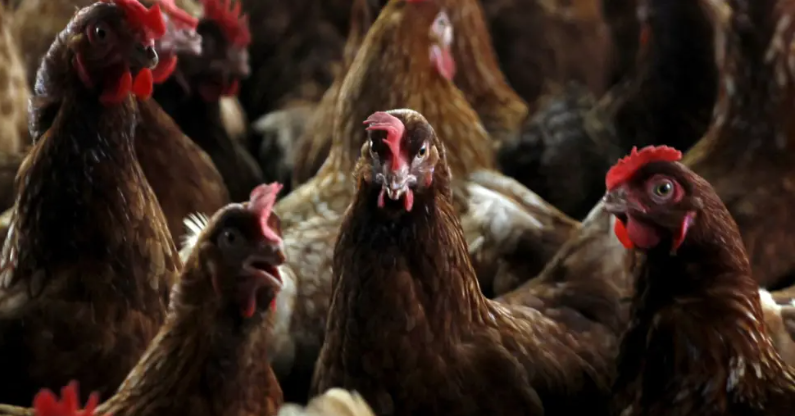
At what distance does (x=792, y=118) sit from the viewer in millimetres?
2582

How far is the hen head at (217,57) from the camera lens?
3088 millimetres

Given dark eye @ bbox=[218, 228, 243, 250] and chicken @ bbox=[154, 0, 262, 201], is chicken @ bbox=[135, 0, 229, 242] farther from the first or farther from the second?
dark eye @ bbox=[218, 228, 243, 250]

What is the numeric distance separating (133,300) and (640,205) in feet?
3.46

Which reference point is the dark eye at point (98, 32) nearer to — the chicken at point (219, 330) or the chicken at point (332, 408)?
the chicken at point (219, 330)

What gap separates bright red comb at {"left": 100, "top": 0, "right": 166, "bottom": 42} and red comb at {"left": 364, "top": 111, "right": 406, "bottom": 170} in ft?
1.74

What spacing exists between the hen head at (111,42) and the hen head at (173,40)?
48 cm

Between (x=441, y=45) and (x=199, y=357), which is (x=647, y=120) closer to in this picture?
(x=441, y=45)

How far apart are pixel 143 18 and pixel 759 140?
153 cm

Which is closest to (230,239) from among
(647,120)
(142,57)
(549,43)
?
(142,57)

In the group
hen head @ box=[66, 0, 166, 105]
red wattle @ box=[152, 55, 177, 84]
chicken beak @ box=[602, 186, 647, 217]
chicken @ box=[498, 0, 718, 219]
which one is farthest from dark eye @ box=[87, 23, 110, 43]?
chicken @ box=[498, 0, 718, 219]

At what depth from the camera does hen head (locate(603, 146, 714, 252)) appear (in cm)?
183

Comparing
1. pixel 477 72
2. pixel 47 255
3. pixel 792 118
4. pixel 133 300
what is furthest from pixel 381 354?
pixel 477 72

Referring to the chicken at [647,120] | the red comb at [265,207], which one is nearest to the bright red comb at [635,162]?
the red comb at [265,207]

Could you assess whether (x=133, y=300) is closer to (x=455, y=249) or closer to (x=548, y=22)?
(x=455, y=249)
